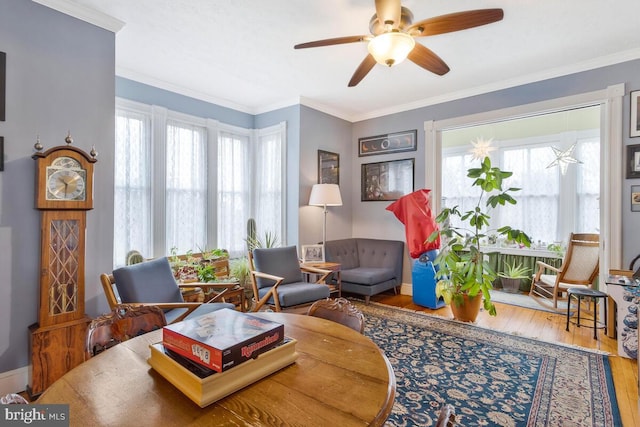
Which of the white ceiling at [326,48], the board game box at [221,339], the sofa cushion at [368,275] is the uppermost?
the white ceiling at [326,48]

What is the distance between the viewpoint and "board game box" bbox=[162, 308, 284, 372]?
886 millimetres

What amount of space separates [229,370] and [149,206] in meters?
3.37

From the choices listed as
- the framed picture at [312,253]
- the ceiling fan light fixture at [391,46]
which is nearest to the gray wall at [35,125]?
the ceiling fan light fixture at [391,46]

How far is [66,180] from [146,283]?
944 mm

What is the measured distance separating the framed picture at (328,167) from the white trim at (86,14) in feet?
9.10

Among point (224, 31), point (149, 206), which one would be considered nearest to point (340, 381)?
point (224, 31)

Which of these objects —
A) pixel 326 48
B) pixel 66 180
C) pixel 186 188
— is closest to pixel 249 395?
pixel 66 180

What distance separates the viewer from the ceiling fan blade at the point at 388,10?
1780mm

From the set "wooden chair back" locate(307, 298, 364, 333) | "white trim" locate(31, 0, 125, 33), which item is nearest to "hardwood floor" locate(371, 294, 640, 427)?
"wooden chair back" locate(307, 298, 364, 333)

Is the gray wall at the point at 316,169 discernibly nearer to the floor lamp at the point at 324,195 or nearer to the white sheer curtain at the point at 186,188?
the floor lamp at the point at 324,195

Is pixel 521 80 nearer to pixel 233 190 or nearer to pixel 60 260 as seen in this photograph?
pixel 233 190

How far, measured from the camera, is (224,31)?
274 cm

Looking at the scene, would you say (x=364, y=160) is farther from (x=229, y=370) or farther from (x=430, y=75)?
(x=229, y=370)

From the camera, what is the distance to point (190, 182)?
4133 millimetres
